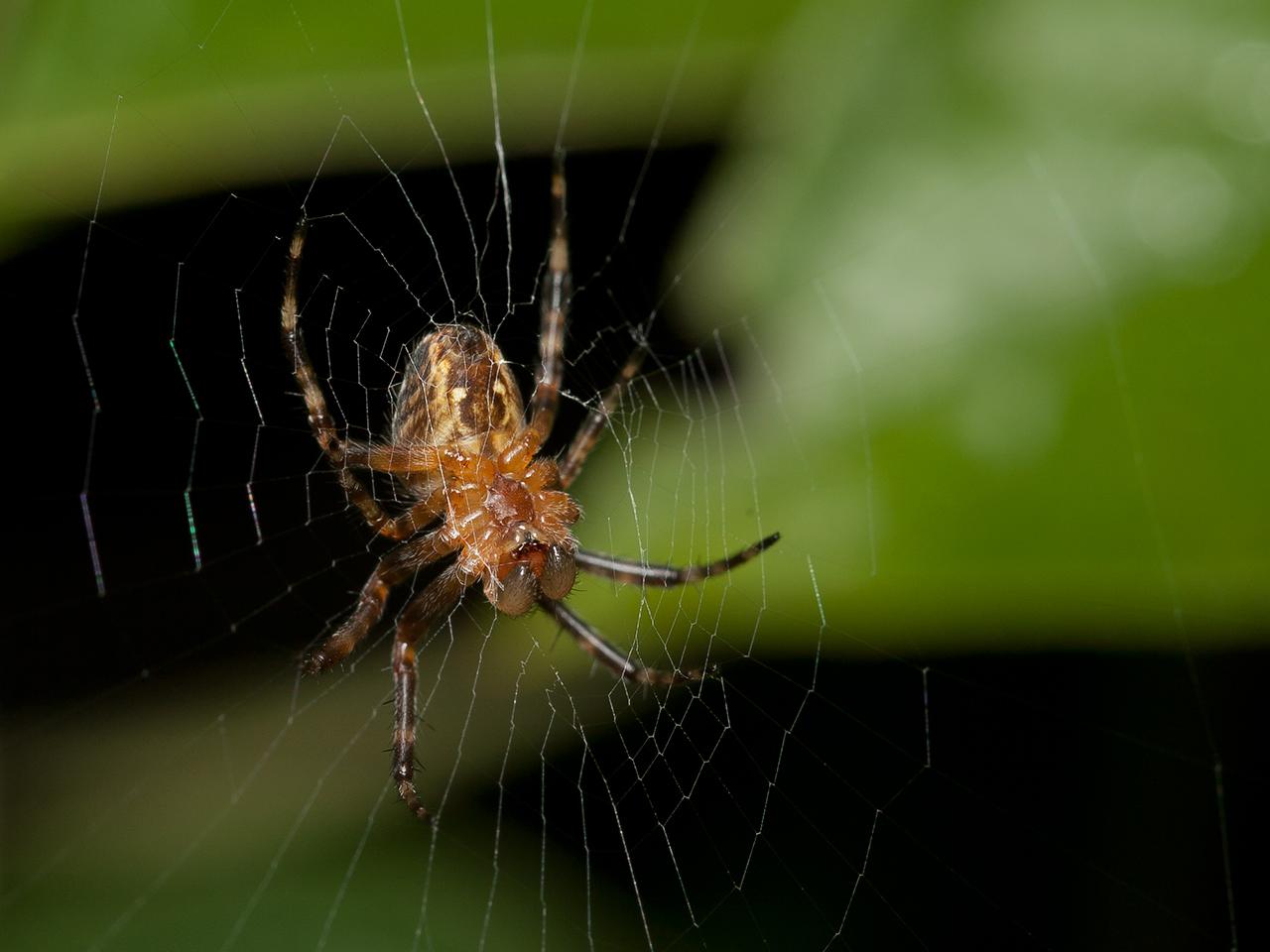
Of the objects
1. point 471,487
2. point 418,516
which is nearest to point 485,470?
point 471,487

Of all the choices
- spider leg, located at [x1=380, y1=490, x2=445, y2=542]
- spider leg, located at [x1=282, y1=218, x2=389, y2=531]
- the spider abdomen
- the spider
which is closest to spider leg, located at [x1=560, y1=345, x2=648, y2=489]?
the spider

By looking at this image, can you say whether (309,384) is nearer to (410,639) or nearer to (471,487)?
(471,487)

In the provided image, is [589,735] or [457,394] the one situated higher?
[457,394]

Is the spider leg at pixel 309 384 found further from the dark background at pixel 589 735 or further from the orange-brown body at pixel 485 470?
the orange-brown body at pixel 485 470

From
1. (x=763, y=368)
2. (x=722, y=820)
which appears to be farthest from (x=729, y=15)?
(x=722, y=820)

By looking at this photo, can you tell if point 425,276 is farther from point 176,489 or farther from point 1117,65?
point 1117,65

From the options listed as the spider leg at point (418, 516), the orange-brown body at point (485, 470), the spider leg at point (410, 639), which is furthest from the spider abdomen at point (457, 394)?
the spider leg at point (410, 639)
